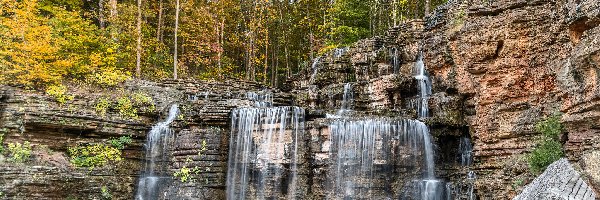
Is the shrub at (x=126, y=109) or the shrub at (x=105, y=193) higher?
the shrub at (x=126, y=109)

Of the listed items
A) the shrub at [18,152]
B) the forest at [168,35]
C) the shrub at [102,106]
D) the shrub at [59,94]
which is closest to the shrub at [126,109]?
the shrub at [102,106]

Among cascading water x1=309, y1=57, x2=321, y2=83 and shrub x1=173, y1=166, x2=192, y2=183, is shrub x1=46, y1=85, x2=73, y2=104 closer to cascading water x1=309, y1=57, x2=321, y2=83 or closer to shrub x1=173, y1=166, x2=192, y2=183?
shrub x1=173, y1=166, x2=192, y2=183

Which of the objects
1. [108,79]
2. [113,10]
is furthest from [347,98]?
[113,10]

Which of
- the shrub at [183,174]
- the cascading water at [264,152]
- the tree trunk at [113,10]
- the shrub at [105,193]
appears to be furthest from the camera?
the tree trunk at [113,10]

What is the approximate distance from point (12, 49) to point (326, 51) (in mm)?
15002

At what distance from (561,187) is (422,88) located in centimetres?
1311

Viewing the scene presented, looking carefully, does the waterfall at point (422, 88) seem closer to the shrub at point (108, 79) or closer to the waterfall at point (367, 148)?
the waterfall at point (367, 148)

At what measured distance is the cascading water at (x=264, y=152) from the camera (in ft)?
47.8

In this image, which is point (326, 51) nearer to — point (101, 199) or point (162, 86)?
point (162, 86)

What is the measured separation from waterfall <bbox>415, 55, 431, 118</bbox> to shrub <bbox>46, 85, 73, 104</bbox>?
12725mm

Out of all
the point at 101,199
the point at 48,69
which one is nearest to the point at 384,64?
the point at 101,199

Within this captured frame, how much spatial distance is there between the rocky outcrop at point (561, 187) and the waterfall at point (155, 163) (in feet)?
43.2

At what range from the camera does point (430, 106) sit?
52.5 feet

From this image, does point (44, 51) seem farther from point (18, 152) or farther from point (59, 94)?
point (18, 152)
